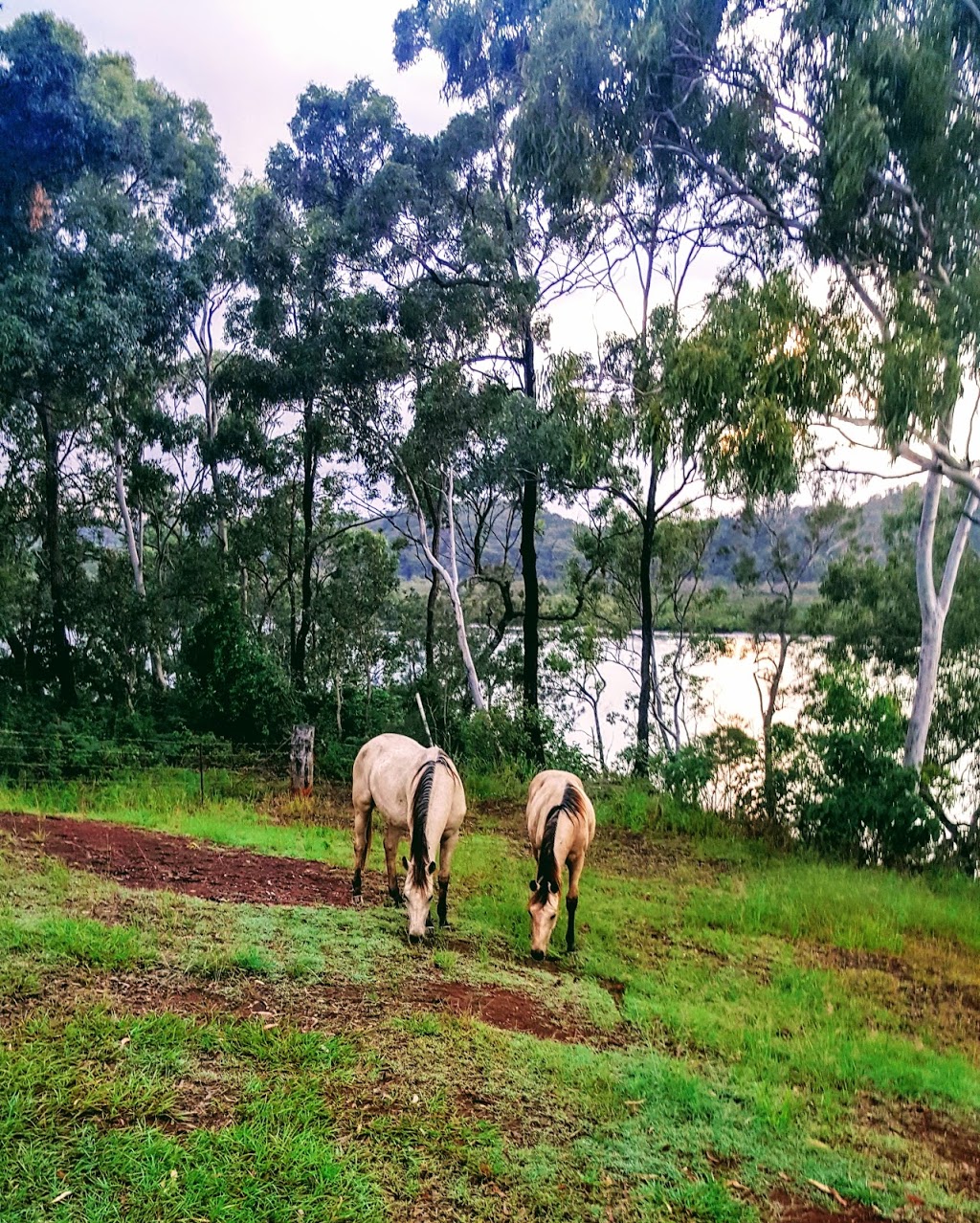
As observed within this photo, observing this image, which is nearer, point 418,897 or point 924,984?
point 418,897

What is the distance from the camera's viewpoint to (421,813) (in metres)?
5.29

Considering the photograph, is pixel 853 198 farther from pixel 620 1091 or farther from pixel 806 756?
pixel 620 1091

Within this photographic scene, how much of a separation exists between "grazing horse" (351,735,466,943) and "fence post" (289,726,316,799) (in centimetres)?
390

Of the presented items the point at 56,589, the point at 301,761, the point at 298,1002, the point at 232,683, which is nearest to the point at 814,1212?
the point at 298,1002

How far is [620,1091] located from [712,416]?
21.9 feet

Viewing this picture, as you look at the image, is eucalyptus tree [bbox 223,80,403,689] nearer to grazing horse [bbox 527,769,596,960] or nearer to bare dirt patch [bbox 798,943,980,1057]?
grazing horse [bbox 527,769,596,960]

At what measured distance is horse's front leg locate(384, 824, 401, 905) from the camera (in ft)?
19.4

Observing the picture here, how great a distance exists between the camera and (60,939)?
4.08 metres

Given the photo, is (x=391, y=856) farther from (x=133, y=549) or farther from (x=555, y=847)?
(x=133, y=549)

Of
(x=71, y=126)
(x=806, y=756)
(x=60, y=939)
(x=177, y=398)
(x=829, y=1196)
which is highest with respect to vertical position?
(x=71, y=126)

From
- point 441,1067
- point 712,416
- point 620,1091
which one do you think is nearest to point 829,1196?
point 620,1091

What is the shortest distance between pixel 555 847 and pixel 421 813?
0.98 metres

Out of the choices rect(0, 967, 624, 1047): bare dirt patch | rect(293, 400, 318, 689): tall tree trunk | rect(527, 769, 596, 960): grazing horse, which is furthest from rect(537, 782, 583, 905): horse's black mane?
rect(293, 400, 318, 689): tall tree trunk

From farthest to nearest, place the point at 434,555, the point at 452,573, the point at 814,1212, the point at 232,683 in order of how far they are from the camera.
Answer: the point at 434,555 → the point at 452,573 → the point at 232,683 → the point at 814,1212
